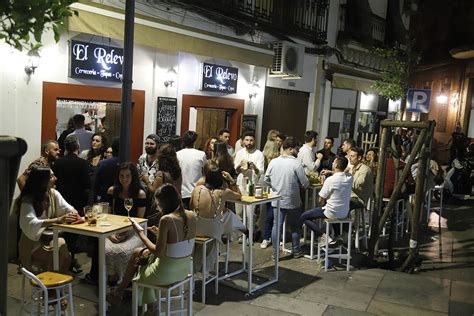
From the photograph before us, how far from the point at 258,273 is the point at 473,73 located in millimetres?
17110

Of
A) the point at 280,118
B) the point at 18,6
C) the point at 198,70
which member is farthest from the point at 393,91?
the point at 18,6

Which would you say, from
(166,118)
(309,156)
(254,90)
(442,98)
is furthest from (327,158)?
(442,98)

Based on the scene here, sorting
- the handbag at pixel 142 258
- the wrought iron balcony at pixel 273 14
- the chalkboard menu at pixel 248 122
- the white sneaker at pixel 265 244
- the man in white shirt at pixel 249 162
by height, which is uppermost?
the wrought iron balcony at pixel 273 14

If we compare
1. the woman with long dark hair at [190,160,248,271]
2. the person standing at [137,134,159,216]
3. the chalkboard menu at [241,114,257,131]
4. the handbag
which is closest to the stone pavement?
the handbag

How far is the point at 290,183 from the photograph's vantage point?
7625mm

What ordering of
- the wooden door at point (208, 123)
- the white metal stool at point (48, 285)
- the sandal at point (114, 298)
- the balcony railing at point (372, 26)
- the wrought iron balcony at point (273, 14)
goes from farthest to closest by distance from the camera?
1. the balcony railing at point (372, 26)
2. the wooden door at point (208, 123)
3. the wrought iron balcony at point (273, 14)
4. the sandal at point (114, 298)
5. the white metal stool at point (48, 285)

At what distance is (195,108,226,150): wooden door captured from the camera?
1209 cm

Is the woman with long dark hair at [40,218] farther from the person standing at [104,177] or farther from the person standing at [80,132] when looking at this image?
the person standing at [80,132]

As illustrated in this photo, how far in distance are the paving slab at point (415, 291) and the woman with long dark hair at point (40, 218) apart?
406 centimetres

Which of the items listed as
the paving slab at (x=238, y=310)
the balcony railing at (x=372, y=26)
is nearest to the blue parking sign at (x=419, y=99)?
the balcony railing at (x=372, y=26)

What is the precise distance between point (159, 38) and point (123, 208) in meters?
3.73

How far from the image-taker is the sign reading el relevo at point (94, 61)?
7.46 metres

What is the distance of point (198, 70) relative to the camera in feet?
33.2

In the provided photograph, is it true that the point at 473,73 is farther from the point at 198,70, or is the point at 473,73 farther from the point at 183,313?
the point at 183,313
